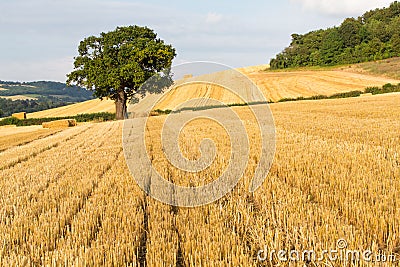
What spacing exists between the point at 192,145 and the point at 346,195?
7003mm

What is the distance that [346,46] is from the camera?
75.8 meters

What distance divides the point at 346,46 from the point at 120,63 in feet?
185

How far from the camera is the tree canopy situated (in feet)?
114

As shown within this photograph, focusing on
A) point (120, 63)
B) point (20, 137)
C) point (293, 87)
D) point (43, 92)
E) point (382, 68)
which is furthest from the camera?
point (43, 92)

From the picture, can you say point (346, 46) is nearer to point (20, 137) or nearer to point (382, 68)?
point (382, 68)

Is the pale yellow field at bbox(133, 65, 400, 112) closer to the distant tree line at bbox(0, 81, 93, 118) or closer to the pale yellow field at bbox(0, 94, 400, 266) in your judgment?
the pale yellow field at bbox(0, 94, 400, 266)

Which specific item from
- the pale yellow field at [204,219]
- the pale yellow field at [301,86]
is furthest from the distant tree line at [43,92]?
the pale yellow field at [204,219]

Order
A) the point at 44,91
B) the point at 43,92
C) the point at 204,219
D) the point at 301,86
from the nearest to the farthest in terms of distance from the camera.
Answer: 1. the point at 204,219
2. the point at 301,86
3. the point at 43,92
4. the point at 44,91

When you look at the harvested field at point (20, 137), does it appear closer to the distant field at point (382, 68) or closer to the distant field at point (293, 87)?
the distant field at point (293, 87)

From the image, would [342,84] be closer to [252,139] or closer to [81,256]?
[252,139]

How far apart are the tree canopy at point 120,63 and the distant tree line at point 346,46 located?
4753cm

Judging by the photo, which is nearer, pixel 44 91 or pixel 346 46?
pixel 346 46

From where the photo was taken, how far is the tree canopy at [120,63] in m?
34.9

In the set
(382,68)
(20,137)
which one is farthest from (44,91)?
(20,137)
